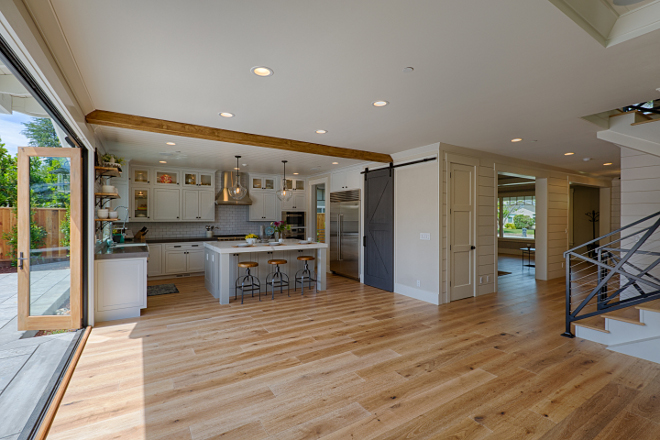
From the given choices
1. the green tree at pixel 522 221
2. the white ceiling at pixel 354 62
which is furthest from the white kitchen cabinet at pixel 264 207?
the green tree at pixel 522 221

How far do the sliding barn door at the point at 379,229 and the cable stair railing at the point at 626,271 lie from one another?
2.68 meters

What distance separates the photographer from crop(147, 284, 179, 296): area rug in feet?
18.0

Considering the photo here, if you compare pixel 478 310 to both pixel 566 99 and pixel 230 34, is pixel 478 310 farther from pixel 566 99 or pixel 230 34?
pixel 230 34

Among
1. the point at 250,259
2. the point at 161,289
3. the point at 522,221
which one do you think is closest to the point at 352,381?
the point at 250,259

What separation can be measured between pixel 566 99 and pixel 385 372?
3.02 meters

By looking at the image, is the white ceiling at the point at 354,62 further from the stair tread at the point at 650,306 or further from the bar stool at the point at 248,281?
the bar stool at the point at 248,281

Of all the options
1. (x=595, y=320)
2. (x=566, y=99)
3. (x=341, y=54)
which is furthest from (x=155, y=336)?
(x=595, y=320)

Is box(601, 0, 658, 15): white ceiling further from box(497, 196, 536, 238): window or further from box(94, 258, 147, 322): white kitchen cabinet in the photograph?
box(497, 196, 536, 238): window

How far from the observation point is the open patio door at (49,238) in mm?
2029

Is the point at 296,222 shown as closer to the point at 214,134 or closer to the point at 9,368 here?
the point at 214,134

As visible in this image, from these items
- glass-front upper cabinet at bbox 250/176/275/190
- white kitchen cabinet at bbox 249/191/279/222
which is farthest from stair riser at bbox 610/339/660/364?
glass-front upper cabinet at bbox 250/176/275/190

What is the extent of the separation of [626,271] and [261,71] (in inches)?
204

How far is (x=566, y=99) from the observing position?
304cm

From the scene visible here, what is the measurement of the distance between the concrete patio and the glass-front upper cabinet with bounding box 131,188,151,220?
3711mm
